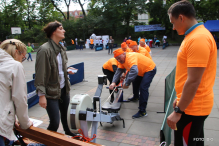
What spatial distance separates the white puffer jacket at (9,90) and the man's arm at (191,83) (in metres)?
1.45

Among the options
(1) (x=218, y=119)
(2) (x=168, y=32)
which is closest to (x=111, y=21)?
(2) (x=168, y=32)

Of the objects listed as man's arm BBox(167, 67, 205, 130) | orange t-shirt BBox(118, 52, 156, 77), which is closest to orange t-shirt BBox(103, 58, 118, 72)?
orange t-shirt BBox(118, 52, 156, 77)

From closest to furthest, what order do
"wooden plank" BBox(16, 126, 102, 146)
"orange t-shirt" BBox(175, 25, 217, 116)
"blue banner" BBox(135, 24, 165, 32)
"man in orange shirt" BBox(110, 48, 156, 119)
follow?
"orange t-shirt" BBox(175, 25, 217, 116) < "wooden plank" BBox(16, 126, 102, 146) < "man in orange shirt" BBox(110, 48, 156, 119) < "blue banner" BBox(135, 24, 165, 32)

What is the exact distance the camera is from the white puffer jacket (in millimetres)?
1552

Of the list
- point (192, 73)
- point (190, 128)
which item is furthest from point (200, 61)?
point (190, 128)

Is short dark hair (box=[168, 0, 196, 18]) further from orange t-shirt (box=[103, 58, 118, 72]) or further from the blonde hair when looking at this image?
orange t-shirt (box=[103, 58, 118, 72])

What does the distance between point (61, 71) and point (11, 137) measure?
3.55 feet

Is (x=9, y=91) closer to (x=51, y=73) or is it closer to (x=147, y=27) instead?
(x=51, y=73)

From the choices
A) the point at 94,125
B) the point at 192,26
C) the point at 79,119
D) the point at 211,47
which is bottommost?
the point at 94,125

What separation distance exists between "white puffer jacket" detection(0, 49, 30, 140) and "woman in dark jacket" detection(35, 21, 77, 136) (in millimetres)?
550

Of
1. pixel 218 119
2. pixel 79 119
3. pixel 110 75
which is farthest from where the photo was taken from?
pixel 110 75

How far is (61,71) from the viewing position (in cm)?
252

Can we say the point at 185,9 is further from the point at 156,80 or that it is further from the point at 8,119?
the point at 156,80

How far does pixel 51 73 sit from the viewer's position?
2348 millimetres
